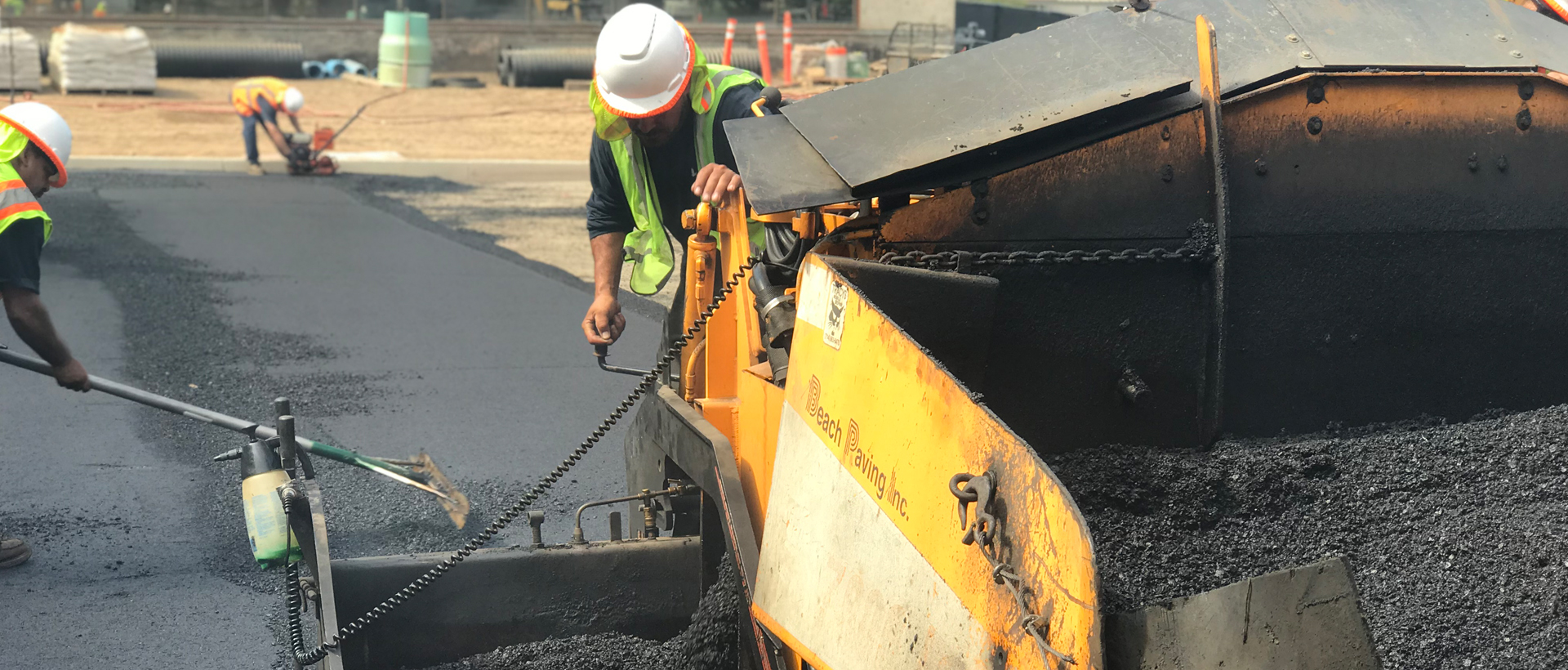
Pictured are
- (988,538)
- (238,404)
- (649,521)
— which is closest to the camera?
(988,538)

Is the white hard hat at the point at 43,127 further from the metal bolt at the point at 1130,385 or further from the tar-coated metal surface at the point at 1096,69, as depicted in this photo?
the metal bolt at the point at 1130,385

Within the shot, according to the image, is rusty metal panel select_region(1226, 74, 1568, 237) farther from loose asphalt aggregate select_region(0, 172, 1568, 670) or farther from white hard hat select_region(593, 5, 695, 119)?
white hard hat select_region(593, 5, 695, 119)

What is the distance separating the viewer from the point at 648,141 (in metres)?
3.68

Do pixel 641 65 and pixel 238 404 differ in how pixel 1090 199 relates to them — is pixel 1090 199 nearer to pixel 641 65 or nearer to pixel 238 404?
pixel 641 65

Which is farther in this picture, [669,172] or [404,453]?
[404,453]

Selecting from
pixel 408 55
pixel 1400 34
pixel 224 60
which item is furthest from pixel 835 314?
pixel 224 60

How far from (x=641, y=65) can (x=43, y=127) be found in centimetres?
241

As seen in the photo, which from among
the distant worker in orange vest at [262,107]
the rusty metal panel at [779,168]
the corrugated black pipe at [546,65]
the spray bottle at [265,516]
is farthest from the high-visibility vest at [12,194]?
the corrugated black pipe at [546,65]

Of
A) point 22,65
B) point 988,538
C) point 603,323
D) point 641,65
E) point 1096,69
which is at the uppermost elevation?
point 1096,69

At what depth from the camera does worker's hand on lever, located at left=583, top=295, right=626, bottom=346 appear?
3582 mm

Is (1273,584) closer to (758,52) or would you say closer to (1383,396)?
(1383,396)

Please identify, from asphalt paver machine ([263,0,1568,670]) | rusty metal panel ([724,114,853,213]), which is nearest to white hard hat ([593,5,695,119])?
asphalt paver machine ([263,0,1568,670])

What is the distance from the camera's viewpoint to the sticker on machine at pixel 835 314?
2.00 meters

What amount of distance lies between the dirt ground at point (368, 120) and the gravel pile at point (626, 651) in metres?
12.8
